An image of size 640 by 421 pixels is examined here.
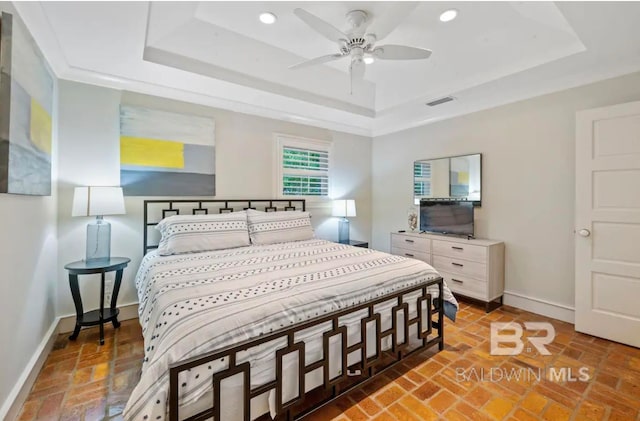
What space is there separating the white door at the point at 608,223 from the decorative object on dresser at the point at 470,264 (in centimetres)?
72

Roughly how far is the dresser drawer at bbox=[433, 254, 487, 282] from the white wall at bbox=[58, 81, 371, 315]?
8.02 ft

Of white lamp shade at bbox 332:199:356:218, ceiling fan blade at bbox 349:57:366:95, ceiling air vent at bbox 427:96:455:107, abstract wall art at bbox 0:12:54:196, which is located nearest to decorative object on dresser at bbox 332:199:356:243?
white lamp shade at bbox 332:199:356:218

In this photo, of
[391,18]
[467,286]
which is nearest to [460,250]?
[467,286]

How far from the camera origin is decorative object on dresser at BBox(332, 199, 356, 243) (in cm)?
445

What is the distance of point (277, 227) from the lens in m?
3.34

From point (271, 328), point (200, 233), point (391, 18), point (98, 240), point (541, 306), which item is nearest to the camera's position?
point (271, 328)

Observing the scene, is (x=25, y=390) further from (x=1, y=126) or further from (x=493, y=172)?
(x=493, y=172)

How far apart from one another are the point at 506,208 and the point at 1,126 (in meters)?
4.39

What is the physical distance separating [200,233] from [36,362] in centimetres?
145

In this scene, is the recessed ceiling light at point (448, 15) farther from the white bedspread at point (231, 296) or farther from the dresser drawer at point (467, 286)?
the dresser drawer at point (467, 286)

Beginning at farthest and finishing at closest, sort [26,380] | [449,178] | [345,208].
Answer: [345,208] < [449,178] < [26,380]

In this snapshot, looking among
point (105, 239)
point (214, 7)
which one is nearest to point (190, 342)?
point (105, 239)

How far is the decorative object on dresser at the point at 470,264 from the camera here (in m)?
3.21

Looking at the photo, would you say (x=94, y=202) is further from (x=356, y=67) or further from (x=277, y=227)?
(x=356, y=67)
